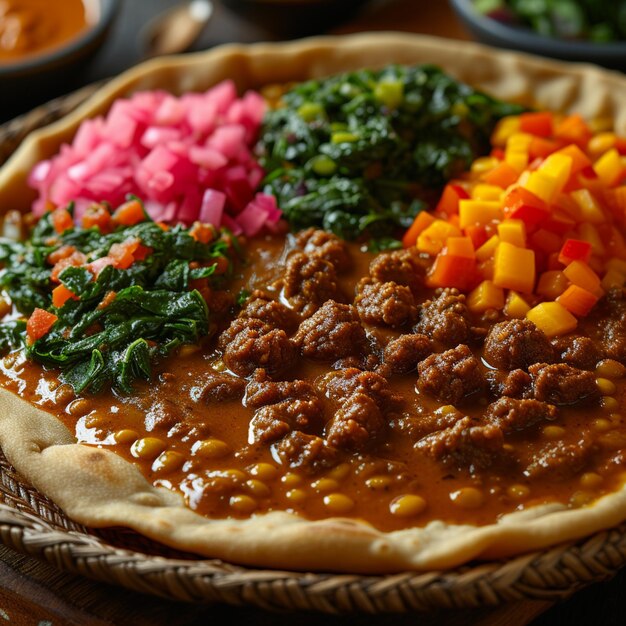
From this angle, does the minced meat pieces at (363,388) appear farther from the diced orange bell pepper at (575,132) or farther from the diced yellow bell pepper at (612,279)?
the diced orange bell pepper at (575,132)

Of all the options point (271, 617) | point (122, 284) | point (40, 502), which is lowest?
point (271, 617)

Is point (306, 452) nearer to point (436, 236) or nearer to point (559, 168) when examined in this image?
point (436, 236)

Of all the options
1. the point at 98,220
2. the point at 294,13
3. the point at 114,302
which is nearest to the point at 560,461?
the point at 114,302

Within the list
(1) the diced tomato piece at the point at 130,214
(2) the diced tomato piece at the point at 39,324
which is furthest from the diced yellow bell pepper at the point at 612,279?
(2) the diced tomato piece at the point at 39,324

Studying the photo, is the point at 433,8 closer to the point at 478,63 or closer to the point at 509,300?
the point at 478,63

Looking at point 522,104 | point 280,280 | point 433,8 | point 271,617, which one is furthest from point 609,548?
point 433,8

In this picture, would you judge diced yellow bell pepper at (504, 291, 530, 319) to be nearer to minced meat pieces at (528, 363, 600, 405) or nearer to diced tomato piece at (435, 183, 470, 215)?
minced meat pieces at (528, 363, 600, 405)

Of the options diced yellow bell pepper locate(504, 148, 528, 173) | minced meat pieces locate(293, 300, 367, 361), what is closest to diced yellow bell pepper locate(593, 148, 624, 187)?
diced yellow bell pepper locate(504, 148, 528, 173)
